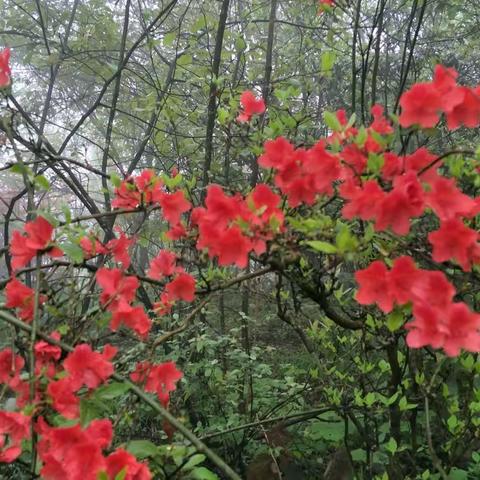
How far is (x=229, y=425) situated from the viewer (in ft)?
7.79

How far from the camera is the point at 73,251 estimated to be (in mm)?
1201

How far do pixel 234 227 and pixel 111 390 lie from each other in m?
0.36

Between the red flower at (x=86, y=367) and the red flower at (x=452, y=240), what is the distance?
593 millimetres

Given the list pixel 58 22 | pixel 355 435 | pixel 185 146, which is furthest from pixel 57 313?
pixel 58 22

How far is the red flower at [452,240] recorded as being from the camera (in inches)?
33.6

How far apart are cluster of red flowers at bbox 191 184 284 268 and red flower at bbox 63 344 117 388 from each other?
27 cm

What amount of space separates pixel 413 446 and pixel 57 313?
4.98 ft

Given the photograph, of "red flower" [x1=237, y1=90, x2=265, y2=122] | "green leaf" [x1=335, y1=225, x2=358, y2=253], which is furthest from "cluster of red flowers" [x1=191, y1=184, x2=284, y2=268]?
"red flower" [x1=237, y1=90, x2=265, y2=122]

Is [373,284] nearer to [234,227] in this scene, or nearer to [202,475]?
[234,227]

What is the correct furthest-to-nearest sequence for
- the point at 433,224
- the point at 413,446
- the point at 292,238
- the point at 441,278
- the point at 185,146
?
1. the point at 185,146
2. the point at 413,446
3. the point at 433,224
4. the point at 292,238
5. the point at 441,278

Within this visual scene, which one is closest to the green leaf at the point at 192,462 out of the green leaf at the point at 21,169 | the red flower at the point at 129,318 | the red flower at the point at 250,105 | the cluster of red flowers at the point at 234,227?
the red flower at the point at 129,318

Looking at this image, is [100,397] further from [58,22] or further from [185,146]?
[58,22]

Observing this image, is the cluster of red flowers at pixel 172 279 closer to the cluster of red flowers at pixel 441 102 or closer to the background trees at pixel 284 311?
the background trees at pixel 284 311

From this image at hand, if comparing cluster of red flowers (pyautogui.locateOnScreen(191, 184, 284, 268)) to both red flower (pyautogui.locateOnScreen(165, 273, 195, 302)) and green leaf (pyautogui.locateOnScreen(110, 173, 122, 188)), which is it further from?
green leaf (pyautogui.locateOnScreen(110, 173, 122, 188))
